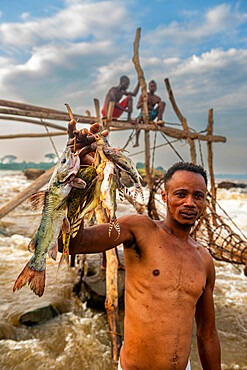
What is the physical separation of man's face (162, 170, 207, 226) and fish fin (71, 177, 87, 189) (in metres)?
0.75

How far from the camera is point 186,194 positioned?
1648 mm

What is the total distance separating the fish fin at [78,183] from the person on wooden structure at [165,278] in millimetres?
386

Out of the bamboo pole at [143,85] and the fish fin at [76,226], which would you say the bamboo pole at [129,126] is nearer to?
the bamboo pole at [143,85]

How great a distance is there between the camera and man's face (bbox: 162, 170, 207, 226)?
63.6 inches

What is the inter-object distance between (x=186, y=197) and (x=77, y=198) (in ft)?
2.48

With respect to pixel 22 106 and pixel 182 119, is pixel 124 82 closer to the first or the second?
pixel 182 119

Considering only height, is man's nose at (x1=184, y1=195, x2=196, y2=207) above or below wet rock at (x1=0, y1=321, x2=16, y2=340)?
above

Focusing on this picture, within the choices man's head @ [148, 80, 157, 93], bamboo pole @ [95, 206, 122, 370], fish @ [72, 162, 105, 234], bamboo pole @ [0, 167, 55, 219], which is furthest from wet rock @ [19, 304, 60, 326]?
man's head @ [148, 80, 157, 93]

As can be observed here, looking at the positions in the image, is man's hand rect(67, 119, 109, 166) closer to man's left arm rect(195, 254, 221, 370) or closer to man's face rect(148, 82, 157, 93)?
man's left arm rect(195, 254, 221, 370)

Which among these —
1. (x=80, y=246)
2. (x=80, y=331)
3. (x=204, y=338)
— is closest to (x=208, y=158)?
(x=80, y=331)

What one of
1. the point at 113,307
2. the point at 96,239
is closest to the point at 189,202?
the point at 96,239

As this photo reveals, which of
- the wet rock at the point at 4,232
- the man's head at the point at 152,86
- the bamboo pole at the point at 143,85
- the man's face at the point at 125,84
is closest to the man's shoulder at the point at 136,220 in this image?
the bamboo pole at the point at 143,85

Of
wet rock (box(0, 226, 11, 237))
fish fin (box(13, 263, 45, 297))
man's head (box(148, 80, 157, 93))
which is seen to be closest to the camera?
fish fin (box(13, 263, 45, 297))

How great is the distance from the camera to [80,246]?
4.56 ft
